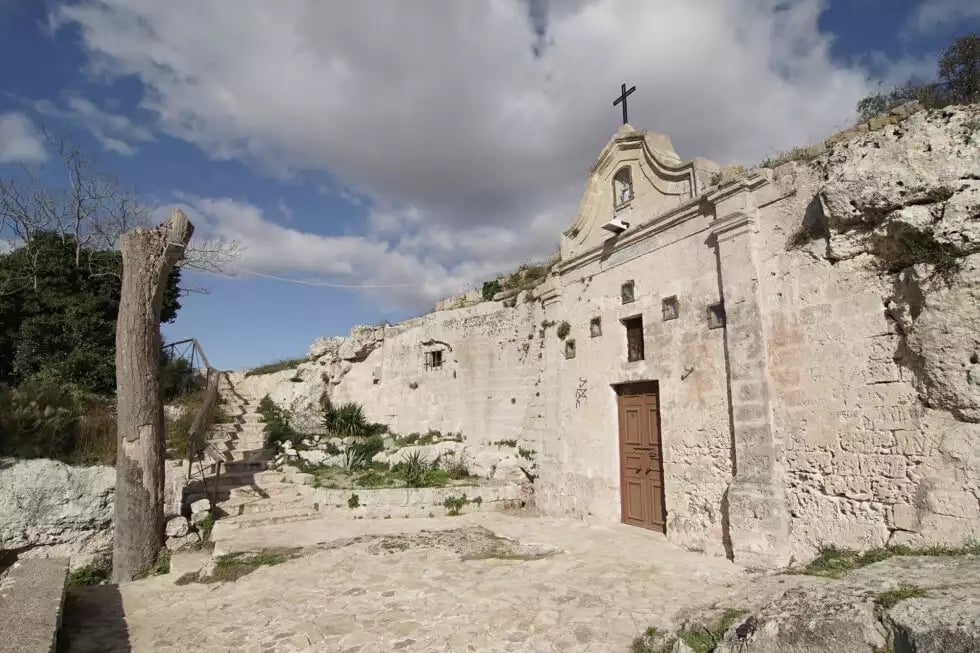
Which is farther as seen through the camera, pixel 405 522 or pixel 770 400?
pixel 405 522

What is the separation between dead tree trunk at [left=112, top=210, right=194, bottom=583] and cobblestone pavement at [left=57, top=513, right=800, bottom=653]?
0.59 m

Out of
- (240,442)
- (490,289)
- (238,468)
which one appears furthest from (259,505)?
(490,289)

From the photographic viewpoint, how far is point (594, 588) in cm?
584

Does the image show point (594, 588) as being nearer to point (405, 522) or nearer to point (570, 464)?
point (570, 464)

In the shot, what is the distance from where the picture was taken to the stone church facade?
5391 mm

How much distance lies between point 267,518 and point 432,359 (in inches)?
239

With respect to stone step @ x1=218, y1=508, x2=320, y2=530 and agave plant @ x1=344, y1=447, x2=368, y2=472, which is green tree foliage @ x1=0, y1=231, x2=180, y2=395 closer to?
stone step @ x1=218, y1=508, x2=320, y2=530

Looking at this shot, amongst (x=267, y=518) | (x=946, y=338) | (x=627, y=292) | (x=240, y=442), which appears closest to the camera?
(x=946, y=338)

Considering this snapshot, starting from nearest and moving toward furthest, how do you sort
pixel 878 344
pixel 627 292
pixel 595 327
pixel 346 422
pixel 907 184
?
pixel 907 184, pixel 878 344, pixel 627 292, pixel 595 327, pixel 346 422

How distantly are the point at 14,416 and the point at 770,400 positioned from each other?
10.4 m

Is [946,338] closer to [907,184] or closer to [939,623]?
[907,184]

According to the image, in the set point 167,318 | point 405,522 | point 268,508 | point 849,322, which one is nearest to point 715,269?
point 849,322

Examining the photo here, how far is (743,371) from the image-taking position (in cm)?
680

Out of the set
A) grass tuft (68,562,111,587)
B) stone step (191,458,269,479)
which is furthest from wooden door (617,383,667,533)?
grass tuft (68,562,111,587)
